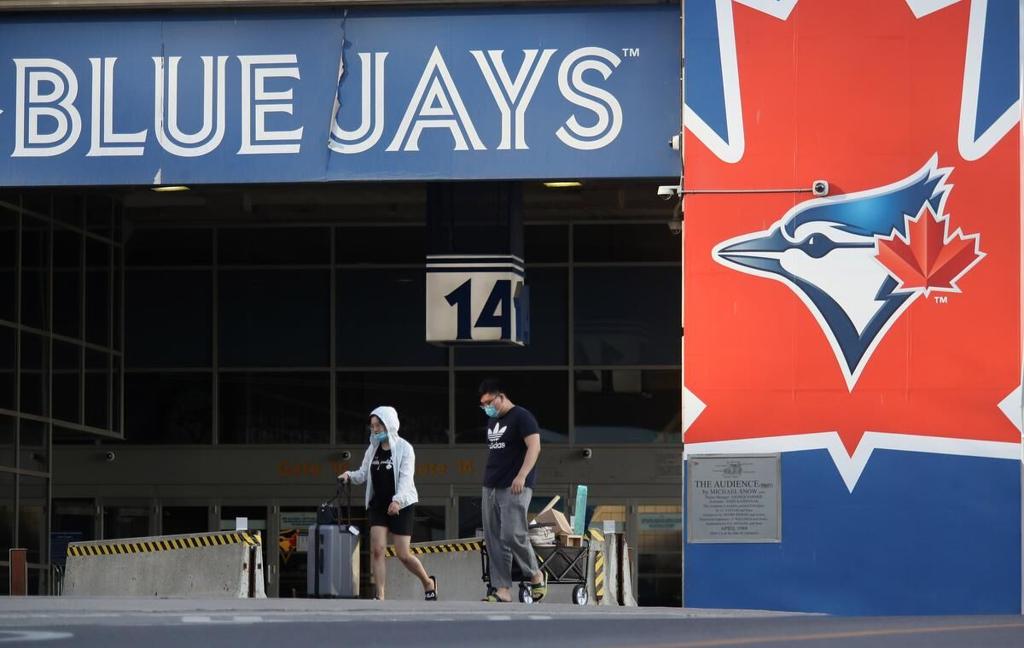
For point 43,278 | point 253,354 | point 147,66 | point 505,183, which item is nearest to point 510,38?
point 505,183

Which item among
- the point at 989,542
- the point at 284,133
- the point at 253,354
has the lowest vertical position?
the point at 989,542

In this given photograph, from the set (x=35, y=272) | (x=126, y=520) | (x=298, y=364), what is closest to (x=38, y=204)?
(x=35, y=272)

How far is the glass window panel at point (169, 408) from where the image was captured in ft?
97.5

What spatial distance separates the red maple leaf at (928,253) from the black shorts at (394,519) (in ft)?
16.4

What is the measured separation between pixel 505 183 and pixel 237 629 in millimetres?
10805

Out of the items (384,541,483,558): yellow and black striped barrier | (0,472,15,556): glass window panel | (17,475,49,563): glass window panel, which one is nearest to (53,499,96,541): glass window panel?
(17,475,49,563): glass window panel

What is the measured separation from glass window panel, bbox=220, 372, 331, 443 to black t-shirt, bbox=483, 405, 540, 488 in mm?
13643

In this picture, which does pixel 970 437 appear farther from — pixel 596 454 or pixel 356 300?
pixel 356 300

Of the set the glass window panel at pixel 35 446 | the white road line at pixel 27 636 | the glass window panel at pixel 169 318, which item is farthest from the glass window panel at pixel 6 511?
the white road line at pixel 27 636

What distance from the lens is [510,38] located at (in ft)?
63.7

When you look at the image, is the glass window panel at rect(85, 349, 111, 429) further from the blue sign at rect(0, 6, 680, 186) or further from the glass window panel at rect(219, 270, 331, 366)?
the blue sign at rect(0, 6, 680, 186)

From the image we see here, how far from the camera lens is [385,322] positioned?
29734 millimetres

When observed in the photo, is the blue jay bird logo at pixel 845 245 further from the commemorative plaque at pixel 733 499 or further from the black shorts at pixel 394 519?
the black shorts at pixel 394 519

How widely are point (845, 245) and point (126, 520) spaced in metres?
14.8
